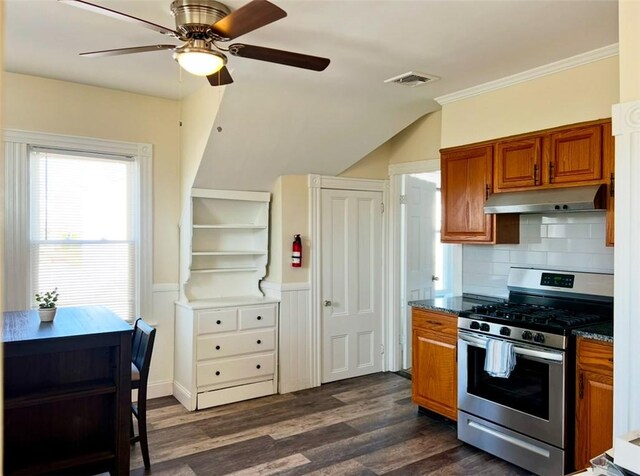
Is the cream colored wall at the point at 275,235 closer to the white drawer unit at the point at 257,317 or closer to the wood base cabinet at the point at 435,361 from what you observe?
the white drawer unit at the point at 257,317

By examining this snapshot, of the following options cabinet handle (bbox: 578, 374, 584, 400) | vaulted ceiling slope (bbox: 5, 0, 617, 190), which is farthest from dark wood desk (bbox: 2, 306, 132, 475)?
cabinet handle (bbox: 578, 374, 584, 400)

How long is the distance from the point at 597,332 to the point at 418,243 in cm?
253

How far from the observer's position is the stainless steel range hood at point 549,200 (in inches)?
116

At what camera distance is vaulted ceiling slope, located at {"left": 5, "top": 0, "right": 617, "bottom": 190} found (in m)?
2.48

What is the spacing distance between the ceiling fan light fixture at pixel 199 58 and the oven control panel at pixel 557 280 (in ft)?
8.82

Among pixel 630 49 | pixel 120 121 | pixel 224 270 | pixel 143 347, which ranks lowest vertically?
pixel 143 347

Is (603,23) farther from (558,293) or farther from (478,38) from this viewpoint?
(558,293)

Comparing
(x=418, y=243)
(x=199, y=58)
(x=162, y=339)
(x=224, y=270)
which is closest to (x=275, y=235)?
(x=224, y=270)

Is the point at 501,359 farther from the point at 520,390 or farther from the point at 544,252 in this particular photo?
the point at 544,252

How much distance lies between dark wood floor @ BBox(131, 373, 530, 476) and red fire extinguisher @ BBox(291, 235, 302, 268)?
A: 47.1 inches

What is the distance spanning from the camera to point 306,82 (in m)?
3.50

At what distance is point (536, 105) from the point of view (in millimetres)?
3410

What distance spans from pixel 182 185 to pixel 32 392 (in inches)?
87.7

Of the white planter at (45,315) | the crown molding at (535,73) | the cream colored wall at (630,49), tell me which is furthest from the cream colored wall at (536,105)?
the white planter at (45,315)
